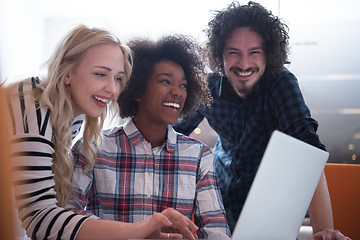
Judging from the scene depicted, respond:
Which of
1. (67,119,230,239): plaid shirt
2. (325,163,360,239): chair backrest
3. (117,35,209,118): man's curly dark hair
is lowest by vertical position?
(325,163,360,239): chair backrest

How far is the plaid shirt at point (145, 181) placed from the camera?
47.1 inches

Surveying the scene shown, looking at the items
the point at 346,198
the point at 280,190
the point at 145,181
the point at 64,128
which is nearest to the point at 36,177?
the point at 64,128

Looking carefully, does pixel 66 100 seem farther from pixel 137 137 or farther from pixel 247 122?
pixel 247 122

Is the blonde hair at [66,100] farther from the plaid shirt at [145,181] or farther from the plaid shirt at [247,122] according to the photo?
the plaid shirt at [247,122]

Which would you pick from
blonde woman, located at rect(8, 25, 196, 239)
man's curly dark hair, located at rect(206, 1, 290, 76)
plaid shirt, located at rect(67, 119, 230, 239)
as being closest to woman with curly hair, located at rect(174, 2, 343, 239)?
man's curly dark hair, located at rect(206, 1, 290, 76)

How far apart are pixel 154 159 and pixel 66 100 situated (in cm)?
35

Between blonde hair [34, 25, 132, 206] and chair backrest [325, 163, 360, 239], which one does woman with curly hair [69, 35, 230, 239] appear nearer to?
blonde hair [34, 25, 132, 206]

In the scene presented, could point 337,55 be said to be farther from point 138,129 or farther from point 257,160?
point 138,129

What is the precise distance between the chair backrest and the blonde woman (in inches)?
47.4

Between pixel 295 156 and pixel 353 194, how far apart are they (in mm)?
1412

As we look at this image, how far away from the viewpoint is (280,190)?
0.72 m

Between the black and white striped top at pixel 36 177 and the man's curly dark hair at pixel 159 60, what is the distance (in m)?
0.45

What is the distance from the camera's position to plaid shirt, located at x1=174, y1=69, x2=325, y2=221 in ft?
4.67

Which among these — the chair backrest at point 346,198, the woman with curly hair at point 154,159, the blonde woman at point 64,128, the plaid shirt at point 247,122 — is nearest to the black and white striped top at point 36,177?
the blonde woman at point 64,128
